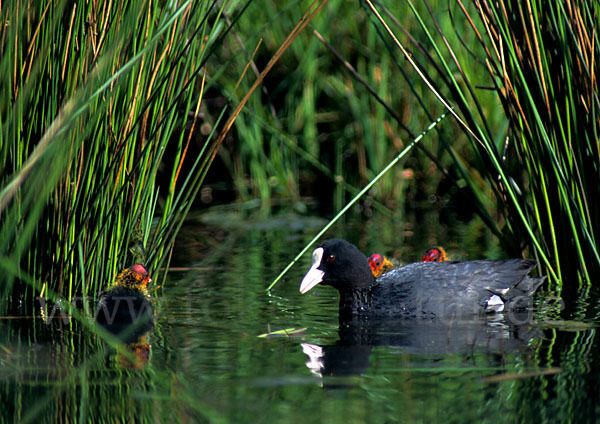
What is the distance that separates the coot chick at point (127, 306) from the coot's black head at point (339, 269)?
0.95 metres

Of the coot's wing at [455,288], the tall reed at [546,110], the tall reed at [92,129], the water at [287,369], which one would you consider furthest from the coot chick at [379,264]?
the tall reed at [92,129]

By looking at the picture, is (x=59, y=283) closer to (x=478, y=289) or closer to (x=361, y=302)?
(x=361, y=302)

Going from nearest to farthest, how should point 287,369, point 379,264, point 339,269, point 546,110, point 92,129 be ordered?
point 287,369 → point 92,129 → point 546,110 → point 339,269 → point 379,264

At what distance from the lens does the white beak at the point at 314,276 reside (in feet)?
17.8

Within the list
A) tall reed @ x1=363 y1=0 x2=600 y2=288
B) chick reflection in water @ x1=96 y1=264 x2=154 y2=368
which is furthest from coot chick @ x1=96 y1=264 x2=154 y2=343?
tall reed @ x1=363 y1=0 x2=600 y2=288

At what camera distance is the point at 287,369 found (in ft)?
13.2

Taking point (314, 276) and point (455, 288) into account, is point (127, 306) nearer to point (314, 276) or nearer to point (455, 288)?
point (314, 276)

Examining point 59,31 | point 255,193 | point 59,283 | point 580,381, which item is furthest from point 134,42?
point 255,193

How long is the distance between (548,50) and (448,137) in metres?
4.23

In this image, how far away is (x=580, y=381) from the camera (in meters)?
3.77

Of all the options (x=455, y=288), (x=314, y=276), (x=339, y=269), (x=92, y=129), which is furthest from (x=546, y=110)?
(x=92, y=129)

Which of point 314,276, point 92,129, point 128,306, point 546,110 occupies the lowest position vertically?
point 128,306

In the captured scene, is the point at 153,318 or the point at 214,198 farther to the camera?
the point at 214,198

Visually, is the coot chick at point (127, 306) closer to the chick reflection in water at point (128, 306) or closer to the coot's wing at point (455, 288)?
the chick reflection in water at point (128, 306)
